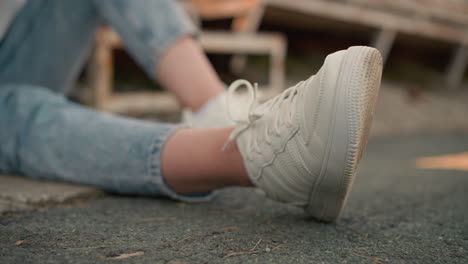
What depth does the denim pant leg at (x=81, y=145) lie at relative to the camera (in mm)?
859

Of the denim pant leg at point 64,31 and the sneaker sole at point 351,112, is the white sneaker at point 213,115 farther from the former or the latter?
the sneaker sole at point 351,112

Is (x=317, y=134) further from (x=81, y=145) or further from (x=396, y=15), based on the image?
(x=396, y=15)

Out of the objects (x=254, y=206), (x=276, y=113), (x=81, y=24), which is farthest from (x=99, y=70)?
(x=276, y=113)

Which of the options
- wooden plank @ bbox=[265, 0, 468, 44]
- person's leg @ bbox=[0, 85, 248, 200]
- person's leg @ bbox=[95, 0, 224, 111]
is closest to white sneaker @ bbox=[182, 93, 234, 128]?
person's leg @ bbox=[95, 0, 224, 111]

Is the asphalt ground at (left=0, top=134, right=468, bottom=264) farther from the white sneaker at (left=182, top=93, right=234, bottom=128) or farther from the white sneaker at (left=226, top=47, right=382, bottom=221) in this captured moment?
the white sneaker at (left=182, top=93, right=234, bottom=128)

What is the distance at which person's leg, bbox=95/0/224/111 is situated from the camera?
3.38ft

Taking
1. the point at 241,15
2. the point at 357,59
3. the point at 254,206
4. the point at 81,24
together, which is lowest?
the point at 254,206

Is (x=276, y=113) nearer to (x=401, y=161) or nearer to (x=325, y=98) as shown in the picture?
(x=325, y=98)

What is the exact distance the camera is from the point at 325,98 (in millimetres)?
647

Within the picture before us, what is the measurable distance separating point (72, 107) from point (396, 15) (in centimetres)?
323

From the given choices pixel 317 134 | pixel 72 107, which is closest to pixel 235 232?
pixel 317 134

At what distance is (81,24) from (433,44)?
3.90 m

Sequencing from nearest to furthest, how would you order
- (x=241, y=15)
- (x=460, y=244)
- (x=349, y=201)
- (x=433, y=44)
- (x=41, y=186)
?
1. (x=460, y=244)
2. (x=41, y=186)
3. (x=349, y=201)
4. (x=241, y=15)
5. (x=433, y=44)

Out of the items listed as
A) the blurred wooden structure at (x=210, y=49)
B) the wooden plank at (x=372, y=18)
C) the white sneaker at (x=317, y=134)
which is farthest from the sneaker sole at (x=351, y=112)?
the wooden plank at (x=372, y=18)
